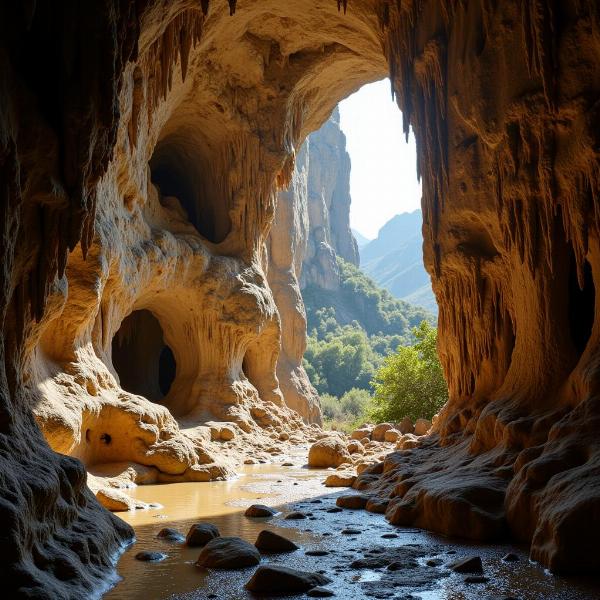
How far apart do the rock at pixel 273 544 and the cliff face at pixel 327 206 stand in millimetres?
62225

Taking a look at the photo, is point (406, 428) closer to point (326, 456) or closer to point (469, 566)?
point (326, 456)

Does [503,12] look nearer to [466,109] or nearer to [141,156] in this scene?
[466,109]

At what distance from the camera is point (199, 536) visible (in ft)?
26.0

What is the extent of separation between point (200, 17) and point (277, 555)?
10904mm

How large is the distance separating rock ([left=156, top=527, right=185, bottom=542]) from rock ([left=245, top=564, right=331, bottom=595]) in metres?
2.51

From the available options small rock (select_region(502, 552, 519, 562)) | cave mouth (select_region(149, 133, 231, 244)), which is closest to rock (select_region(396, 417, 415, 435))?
cave mouth (select_region(149, 133, 231, 244))

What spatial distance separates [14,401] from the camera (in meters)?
6.85

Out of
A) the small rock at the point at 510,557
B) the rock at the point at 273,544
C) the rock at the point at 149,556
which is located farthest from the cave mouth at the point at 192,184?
the small rock at the point at 510,557

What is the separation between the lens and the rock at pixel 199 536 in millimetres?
7867

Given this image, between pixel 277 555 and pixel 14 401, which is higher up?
pixel 14 401

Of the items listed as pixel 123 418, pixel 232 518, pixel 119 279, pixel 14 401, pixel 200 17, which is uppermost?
pixel 200 17

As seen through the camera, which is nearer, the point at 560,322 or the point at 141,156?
the point at 560,322

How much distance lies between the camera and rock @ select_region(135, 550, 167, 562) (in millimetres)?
7031

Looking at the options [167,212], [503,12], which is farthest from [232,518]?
[167,212]
